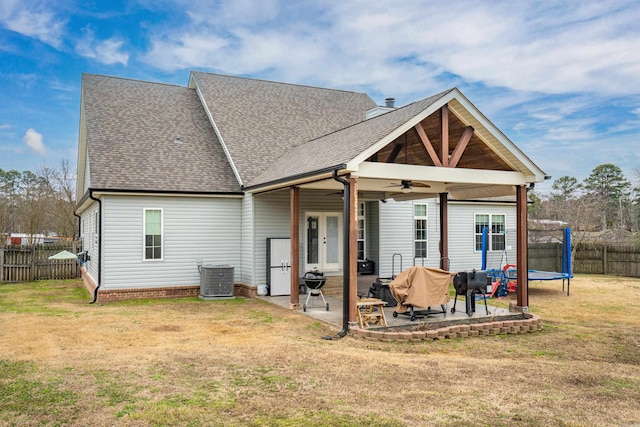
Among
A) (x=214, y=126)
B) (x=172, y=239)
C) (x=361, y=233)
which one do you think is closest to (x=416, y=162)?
(x=361, y=233)

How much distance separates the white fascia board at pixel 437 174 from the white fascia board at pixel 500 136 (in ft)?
0.97

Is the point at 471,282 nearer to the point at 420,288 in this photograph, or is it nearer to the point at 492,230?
the point at 420,288

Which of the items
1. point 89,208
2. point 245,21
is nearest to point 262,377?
point 89,208

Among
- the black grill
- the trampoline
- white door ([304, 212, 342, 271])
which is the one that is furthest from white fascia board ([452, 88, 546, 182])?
white door ([304, 212, 342, 271])

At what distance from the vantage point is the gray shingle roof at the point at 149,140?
13.5 metres

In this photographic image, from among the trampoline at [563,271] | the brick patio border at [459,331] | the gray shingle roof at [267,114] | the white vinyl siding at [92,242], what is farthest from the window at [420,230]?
the white vinyl siding at [92,242]

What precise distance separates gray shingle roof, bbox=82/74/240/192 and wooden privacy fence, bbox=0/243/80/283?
247 inches

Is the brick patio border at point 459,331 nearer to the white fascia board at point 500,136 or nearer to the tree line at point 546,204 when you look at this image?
the white fascia board at point 500,136

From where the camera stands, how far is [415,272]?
945 cm

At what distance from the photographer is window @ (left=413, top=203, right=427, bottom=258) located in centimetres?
1723

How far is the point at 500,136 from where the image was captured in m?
10.4

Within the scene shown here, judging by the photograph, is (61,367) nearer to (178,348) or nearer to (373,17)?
(178,348)

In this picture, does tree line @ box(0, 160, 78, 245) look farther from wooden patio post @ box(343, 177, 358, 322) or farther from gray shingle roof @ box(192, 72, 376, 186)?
wooden patio post @ box(343, 177, 358, 322)

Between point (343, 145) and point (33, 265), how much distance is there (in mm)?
13789
